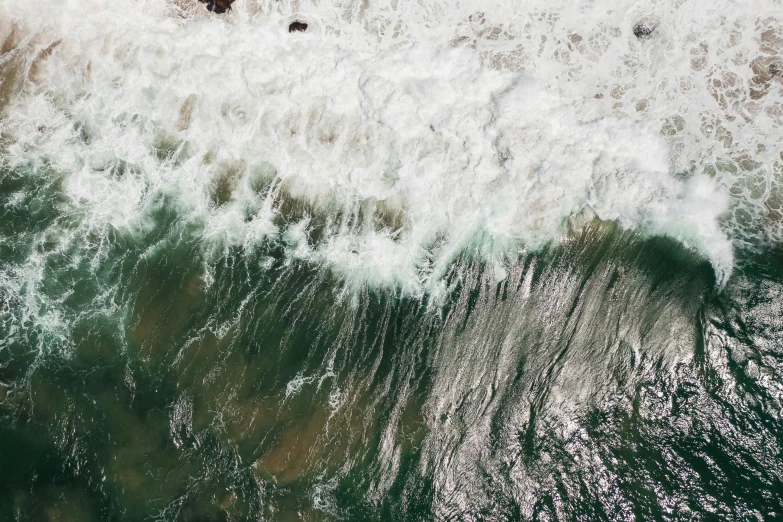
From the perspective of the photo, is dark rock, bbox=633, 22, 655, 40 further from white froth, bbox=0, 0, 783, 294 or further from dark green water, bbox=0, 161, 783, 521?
dark green water, bbox=0, 161, 783, 521

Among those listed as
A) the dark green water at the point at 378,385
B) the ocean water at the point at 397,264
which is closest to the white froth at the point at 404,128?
the ocean water at the point at 397,264

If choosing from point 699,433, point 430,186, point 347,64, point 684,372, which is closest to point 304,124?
point 347,64

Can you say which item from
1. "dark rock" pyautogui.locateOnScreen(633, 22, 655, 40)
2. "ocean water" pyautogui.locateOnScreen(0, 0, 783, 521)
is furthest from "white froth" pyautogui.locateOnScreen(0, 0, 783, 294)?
"dark rock" pyautogui.locateOnScreen(633, 22, 655, 40)

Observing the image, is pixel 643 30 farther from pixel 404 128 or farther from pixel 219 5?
pixel 219 5

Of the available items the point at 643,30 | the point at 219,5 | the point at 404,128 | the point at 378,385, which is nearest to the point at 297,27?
the point at 219,5

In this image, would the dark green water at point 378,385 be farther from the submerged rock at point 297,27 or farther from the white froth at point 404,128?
the submerged rock at point 297,27

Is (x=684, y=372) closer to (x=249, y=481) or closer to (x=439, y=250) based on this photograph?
(x=439, y=250)

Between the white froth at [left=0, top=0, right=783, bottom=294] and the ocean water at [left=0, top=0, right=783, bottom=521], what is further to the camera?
the white froth at [left=0, top=0, right=783, bottom=294]
